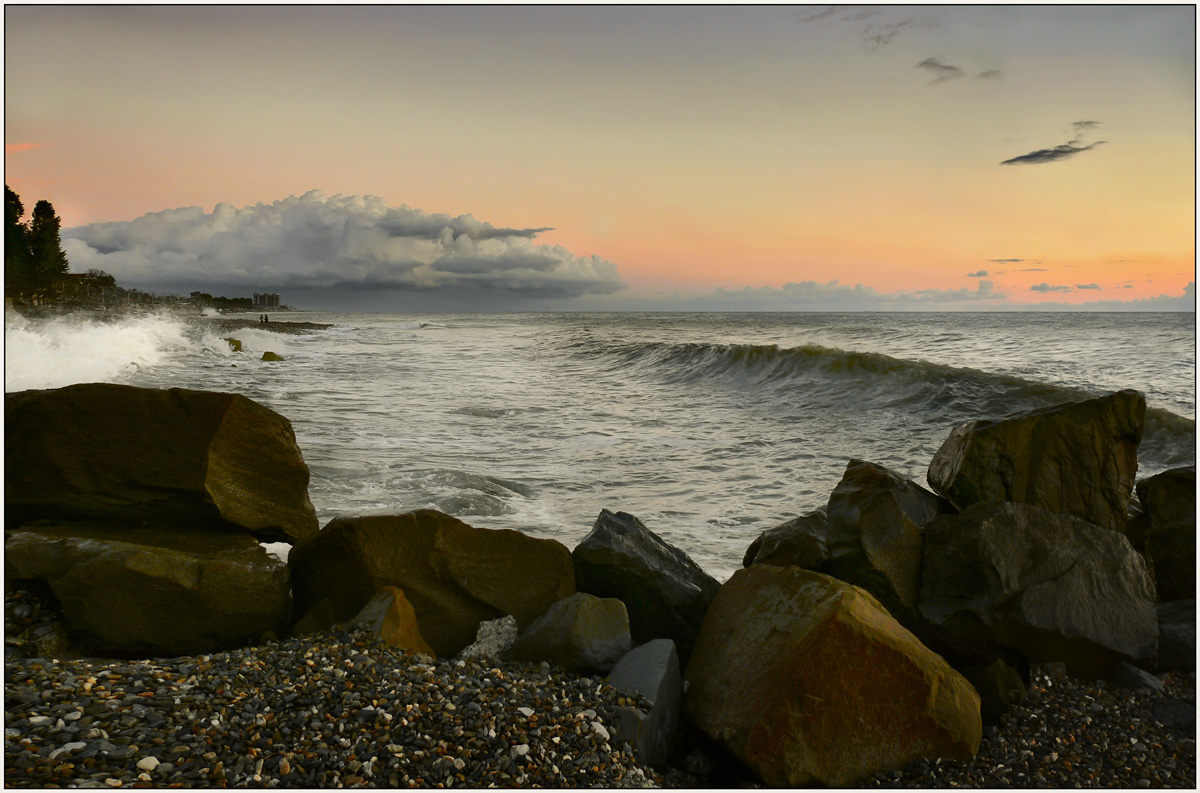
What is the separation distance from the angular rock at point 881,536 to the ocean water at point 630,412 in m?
1.21

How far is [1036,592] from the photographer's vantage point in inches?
159

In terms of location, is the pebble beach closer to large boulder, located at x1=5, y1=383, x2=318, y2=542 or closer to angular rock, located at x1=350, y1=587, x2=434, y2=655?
angular rock, located at x1=350, y1=587, x2=434, y2=655

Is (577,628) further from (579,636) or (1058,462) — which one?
(1058,462)

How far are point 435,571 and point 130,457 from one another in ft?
6.44

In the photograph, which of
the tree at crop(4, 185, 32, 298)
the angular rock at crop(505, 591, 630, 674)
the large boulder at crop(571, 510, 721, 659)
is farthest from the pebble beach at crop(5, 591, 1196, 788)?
the tree at crop(4, 185, 32, 298)

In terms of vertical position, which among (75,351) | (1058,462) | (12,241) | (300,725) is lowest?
(300,725)

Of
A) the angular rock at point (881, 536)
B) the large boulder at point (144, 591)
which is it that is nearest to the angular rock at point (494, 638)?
the large boulder at point (144, 591)

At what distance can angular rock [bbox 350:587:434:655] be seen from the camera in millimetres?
3556

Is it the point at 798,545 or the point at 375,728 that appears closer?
the point at 375,728

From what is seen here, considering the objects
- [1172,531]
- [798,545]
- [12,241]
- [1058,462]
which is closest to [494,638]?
[798,545]

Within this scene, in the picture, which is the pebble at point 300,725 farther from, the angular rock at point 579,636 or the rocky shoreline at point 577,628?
the angular rock at point 579,636

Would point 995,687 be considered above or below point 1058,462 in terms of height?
below

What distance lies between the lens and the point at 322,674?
3150mm

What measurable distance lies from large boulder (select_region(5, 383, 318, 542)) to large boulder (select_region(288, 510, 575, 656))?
64cm
